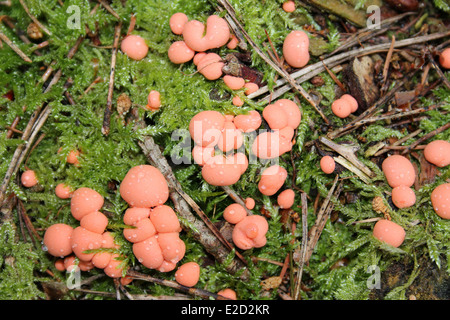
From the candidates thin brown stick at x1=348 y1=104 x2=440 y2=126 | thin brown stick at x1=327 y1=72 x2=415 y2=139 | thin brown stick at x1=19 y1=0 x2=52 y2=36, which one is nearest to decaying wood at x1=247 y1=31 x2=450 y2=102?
thin brown stick at x1=327 y1=72 x2=415 y2=139

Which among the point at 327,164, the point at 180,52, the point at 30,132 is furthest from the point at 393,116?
the point at 30,132

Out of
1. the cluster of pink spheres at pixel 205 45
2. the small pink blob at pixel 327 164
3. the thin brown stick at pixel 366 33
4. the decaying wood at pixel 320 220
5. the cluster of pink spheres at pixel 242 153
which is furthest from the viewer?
the thin brown stick at pixel 366 33

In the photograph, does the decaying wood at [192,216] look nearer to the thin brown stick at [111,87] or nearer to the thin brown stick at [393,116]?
the thin brown stick at [111,87]

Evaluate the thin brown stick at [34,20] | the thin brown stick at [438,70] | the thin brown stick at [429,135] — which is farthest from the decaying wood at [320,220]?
the thin brown stick at [34,20]

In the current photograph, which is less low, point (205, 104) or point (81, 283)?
point (205, 104)

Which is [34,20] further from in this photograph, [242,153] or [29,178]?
[242,153]
